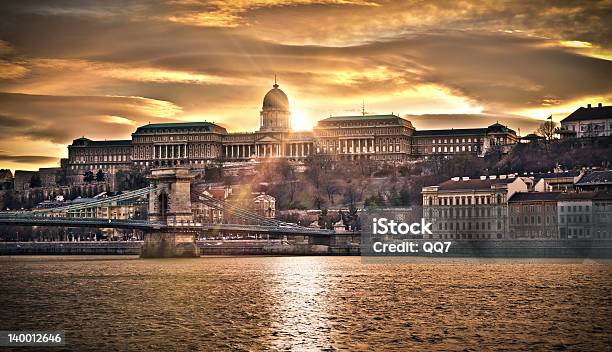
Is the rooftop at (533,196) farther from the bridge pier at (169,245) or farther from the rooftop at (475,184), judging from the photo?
the bridge pier at (169,245)

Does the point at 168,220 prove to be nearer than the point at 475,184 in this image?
Yes

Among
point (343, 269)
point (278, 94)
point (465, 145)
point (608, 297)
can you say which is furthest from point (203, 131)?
point (608, 297)

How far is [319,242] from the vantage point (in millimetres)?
100312

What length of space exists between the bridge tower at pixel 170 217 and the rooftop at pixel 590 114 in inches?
2534

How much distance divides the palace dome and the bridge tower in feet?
339

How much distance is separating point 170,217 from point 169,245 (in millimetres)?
2382

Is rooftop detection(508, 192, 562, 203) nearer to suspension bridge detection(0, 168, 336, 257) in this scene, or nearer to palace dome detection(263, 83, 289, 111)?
suspension bridge detection(0, 168, 336, 257)

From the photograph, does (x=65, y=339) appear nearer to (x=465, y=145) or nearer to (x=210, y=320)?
(x=210, y=320)

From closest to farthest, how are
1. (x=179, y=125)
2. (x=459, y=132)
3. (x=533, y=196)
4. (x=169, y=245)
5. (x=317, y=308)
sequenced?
(x=317, y=308) < (x=169, y=245) < (x=533, y=196) < (x=459, y=132) < (x=179, y=125)

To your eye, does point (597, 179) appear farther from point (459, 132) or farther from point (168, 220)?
point (459, 132)

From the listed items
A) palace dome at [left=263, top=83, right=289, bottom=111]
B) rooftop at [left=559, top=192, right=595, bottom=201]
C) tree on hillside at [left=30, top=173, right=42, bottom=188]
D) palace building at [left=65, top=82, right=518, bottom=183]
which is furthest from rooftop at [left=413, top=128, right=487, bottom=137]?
rooftop at [left=559, top=192, right=595, bottom=201]

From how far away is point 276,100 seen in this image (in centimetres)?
19450

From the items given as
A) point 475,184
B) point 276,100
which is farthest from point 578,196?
point 276,100

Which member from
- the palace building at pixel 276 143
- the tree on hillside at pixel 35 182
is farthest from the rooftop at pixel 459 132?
the tree on hillside at pixel 35 182
